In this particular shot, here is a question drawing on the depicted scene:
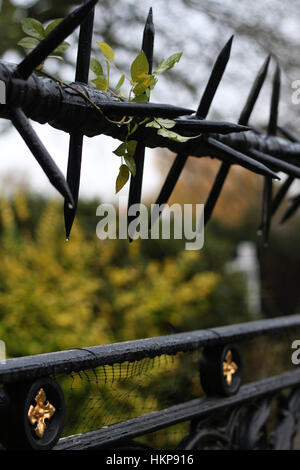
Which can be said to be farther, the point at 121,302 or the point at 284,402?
the point at 121,302

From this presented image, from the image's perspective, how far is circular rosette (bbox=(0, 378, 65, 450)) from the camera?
1.67 feet

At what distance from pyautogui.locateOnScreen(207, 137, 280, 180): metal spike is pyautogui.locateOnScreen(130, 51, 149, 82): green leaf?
0.41 feet

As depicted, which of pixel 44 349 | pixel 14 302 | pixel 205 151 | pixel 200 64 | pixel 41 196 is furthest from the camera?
pixel 41 196

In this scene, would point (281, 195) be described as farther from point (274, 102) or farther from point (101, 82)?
point (101, 82)

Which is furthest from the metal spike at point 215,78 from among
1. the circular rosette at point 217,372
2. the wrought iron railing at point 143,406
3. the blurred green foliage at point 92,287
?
the blurred green foliage at point 92,287

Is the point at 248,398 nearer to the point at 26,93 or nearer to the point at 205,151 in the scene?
the point at 205,151

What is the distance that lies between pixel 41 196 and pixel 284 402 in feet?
11.3

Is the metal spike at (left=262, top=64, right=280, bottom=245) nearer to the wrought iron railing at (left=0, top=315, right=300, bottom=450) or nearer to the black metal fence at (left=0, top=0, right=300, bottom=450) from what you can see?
the black metal fence at (left=0, top=0, right=300, bottom=450)

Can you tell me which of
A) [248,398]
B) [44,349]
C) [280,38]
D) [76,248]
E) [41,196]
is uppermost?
[280,38]

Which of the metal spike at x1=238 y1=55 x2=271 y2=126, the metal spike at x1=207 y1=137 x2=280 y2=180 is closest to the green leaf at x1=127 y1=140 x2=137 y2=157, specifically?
the metal spike at x1=207 y1=137 x2=280 y2=180

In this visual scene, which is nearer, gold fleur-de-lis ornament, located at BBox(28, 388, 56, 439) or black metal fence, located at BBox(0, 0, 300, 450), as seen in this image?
A: black metal fence, located at BBox(0, 0, 300, 450)

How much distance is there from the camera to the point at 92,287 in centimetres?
294

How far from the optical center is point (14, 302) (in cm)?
265
